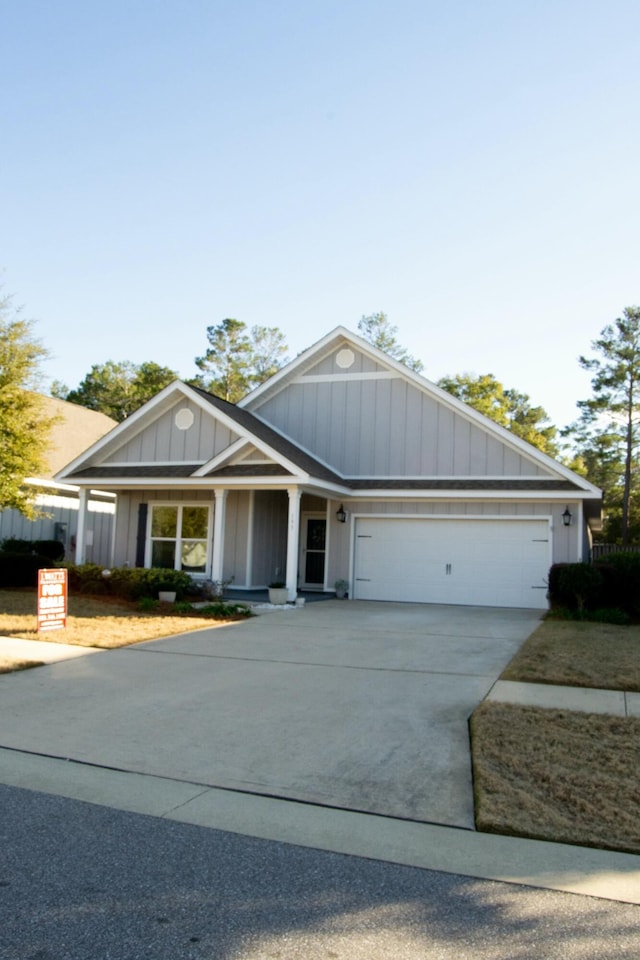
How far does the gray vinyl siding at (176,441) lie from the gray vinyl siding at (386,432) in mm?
3045

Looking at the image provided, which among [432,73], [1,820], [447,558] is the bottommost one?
[1,820]

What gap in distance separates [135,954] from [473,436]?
1654cm

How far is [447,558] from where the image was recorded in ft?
59.9

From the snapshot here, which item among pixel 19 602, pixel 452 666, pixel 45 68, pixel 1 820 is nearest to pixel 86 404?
pixel 19 602

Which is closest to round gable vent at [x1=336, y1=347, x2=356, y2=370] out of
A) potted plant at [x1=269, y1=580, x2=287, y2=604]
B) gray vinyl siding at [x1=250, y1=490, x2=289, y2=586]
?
gray vinyl siding at [x1=250, y1=490, x2=289, y2=586]

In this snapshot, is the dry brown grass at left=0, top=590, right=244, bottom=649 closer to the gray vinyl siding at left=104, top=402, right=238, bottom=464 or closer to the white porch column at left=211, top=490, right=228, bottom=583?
the white porch column at left=211, top=490, right=228, bottom=583

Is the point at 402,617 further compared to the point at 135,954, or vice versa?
the point at 402,617

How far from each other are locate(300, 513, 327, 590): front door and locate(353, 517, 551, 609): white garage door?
4.66ft

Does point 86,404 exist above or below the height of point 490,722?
above

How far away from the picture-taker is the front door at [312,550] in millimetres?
20203

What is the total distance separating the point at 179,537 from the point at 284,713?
1269 centimetres

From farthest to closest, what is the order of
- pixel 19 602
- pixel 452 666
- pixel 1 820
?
pixel 19 602
pixel 452 666
pixel 1 820

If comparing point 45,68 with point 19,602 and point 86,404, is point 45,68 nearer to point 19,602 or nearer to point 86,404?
point 19,602

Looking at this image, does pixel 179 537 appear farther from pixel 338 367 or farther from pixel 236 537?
pixel 338 367
